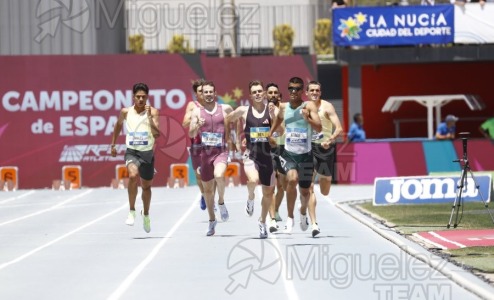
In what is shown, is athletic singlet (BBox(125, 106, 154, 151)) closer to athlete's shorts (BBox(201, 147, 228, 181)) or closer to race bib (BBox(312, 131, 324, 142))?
athlete's shorts (BBox(201, 147, 228, 181))

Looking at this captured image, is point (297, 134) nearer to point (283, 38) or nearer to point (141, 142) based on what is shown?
point (141, 142)

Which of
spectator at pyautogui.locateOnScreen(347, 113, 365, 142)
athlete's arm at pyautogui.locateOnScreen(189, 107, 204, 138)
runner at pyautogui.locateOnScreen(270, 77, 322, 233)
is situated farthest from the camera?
spectator at pyautogui.locateOnScreen(347, 113, 365, 142)

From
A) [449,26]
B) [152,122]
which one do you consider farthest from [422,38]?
[152,122]

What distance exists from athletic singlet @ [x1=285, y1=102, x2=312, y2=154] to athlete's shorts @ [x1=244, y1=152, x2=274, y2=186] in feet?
1.28

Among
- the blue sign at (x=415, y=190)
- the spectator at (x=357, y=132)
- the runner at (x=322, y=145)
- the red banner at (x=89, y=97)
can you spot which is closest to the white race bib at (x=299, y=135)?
the runner at (x=322, y=145)

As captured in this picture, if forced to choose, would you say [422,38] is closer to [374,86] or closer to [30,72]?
[374,86]

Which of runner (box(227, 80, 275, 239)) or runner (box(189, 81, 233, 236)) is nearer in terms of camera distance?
runner (box(227, 80, 275, 239))

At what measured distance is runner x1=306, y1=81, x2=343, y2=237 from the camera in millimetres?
19344

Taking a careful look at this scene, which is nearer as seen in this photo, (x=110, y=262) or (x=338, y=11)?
(x=110, y=262)

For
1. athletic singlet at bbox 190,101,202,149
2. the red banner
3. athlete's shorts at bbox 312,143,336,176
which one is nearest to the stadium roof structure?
the red banner

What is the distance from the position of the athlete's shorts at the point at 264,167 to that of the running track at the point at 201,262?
821mm

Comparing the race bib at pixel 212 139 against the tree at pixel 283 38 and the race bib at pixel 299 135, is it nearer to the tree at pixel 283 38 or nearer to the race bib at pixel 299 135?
the race bib at pixel 299 135

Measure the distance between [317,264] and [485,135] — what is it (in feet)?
88.1

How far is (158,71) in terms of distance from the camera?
132 feet
